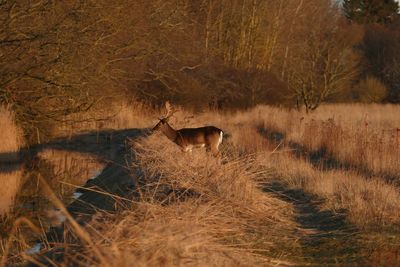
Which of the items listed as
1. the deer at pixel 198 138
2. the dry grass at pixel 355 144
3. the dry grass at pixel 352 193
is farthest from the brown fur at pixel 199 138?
the dry grass at pixel 355 144

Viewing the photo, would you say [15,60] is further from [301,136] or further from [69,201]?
[301,136]

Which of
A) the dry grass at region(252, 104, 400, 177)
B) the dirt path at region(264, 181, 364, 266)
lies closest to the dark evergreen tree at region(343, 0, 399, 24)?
the dry grass at region(252, 104, 400, 177)

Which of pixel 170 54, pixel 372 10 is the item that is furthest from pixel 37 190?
pixel 372 10

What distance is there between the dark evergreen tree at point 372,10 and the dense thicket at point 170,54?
10.6 m

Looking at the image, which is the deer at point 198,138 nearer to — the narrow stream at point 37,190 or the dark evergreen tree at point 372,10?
the narrow stream at point 37,190

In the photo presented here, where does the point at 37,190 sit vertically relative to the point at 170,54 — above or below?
below

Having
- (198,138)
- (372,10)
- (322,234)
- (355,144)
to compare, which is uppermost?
(372,10)

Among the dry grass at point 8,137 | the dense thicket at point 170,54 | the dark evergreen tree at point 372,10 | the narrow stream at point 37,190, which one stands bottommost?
the narrow stream at point 37,190

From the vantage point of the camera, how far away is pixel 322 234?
646 centimetres

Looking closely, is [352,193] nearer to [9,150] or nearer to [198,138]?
[198,138]

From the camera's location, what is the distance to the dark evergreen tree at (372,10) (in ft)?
162

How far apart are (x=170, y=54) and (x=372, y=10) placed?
35159 millimetres

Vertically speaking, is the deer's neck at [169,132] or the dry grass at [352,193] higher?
the deer's neck at [169,132]

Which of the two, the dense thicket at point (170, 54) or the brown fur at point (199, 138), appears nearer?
the brown fur at point (199, 138)
